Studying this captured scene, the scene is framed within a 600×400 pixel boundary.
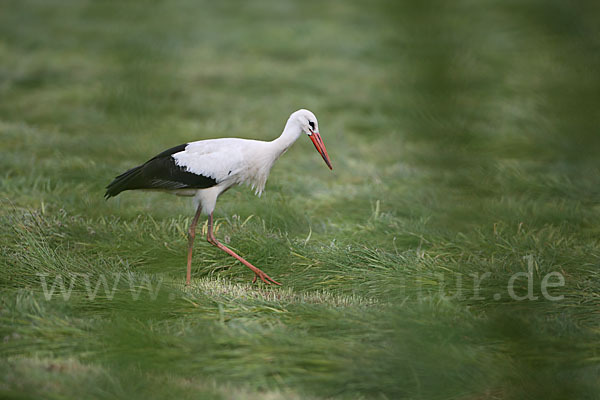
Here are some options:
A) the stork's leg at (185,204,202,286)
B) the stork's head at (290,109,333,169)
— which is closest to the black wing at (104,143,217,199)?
the stork's leg at (185,204,202,286)

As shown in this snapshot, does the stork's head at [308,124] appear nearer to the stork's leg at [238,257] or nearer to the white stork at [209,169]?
the white stork at [209,169]

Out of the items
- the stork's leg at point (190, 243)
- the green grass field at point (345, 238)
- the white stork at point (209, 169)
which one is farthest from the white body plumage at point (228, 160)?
the green grass field at point (345, 238)

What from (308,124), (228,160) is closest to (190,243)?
(228,160)

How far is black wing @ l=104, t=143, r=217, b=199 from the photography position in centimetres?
450

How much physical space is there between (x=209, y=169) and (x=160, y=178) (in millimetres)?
346

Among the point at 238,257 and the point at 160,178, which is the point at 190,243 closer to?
the point at 238,257

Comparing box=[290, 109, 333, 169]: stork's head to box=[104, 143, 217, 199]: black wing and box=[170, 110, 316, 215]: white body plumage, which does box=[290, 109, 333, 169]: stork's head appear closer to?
box=[170, 110, 316, 215]: white body plumage

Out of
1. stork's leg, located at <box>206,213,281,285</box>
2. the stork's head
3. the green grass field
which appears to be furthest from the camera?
the stork's head

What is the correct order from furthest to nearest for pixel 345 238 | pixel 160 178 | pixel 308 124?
pixel 345 238
pixel 308 124
pixel 160 178

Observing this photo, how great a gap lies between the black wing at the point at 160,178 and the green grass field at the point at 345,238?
0.31 m

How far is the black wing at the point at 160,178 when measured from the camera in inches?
177

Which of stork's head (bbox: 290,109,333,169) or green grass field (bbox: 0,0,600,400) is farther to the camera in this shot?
stork's head (bbox: 290,109,333,169)

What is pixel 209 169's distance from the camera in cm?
457

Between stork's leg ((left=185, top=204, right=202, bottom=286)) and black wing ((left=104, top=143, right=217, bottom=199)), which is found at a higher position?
black wing ((left=104, top=143, right=217, bottom=199))
